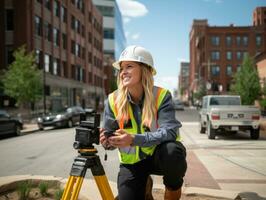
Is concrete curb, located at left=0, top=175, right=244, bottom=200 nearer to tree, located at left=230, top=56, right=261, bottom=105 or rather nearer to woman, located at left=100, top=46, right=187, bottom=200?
woman, located at left=100, top=46, right=187, bottom=200

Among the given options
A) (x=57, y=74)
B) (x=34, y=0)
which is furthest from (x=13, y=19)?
(x=57, y=74)

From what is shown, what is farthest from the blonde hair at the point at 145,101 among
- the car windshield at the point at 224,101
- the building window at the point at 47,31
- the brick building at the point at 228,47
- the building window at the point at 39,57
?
the brick building at the point at 228,47

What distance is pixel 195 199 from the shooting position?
496 cm

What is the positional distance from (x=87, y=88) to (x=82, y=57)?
5.59 metres

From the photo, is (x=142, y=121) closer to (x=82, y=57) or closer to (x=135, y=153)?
(x=135, y=153)

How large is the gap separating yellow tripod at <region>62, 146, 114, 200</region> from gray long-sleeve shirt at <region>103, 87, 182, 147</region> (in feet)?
1.09

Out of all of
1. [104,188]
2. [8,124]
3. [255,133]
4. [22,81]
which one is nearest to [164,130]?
[104,188]

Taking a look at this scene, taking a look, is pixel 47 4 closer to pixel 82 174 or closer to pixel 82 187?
pixel 82 187

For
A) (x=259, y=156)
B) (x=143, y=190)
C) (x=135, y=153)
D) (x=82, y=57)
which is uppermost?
(x=82, y=57)

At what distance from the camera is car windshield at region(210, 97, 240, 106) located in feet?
57.7

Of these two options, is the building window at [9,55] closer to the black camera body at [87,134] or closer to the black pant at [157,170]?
the black pant at [157,170]

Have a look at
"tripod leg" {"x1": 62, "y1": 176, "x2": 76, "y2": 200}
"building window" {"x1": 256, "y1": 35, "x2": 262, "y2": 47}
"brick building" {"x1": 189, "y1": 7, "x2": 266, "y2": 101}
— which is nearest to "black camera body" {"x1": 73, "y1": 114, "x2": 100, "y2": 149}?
"tripod leg" {"x1": 62, "y1": 176, "x2": 76, "y2": 200}

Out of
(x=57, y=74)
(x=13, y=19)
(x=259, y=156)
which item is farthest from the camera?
(x=57, y=74)

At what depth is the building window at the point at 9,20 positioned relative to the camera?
120 feet
